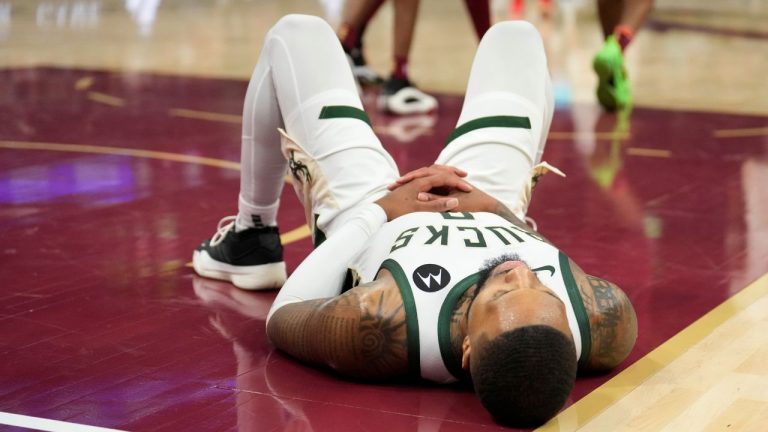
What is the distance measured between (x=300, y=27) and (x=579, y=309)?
102cm

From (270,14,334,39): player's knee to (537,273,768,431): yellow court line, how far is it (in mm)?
1042

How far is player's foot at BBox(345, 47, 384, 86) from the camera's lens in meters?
6.85

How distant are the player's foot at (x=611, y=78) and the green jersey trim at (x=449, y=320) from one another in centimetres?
402

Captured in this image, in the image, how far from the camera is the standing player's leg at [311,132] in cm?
277

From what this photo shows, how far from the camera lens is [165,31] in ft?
33.2

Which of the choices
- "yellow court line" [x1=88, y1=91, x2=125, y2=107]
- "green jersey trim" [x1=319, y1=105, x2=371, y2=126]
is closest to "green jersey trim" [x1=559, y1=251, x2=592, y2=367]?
"green jersey trim" [x1=319, y1=105, x2=371, y2=126]

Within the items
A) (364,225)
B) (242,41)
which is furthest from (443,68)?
(364,225)

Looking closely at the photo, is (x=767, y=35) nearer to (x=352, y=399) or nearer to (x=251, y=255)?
(x=251, y=255)

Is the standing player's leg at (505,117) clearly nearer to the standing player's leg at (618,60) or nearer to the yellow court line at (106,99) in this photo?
the standing player's leg at (618,60)

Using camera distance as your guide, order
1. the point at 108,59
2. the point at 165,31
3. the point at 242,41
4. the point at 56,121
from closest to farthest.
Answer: the point at 56,121 < the point at 108,59 < the point at 242,41 < the point at 165,31

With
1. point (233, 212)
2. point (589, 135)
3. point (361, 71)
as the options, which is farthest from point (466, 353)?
point (361, 71)

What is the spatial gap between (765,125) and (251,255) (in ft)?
10.7

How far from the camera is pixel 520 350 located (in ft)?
6.43

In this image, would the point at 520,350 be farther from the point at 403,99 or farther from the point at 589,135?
the point at 403,99
